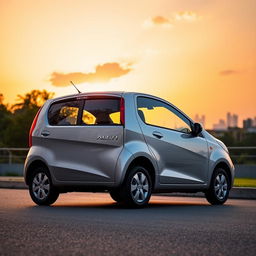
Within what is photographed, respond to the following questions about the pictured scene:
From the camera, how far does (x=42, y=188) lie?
1156 centimetres

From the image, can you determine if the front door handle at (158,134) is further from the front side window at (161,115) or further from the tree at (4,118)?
the tree at (4,118)

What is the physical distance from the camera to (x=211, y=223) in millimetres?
8328

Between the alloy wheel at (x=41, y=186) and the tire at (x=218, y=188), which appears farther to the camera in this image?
the tire at (x=218, y=188)

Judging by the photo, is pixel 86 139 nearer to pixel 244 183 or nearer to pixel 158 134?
pixel 158 134

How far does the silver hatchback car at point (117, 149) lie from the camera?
10.7 m

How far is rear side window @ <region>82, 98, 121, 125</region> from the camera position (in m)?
10.9

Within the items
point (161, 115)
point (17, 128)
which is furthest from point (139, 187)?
point (17, 128)

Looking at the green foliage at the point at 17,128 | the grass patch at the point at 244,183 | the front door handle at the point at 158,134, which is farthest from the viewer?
the green foliage at the point at 17,128

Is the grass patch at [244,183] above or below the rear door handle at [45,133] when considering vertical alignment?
below

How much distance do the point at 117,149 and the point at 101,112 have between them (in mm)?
761

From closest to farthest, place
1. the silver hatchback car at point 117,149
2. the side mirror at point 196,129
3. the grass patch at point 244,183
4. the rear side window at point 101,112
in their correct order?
the silver hatchback car at point 117,149
the rear side window at point 101,112
the side mirror at point 196,129
the grass patch at point 244,183

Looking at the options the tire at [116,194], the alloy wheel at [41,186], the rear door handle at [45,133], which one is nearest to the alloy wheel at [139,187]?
the tire at [116,194]

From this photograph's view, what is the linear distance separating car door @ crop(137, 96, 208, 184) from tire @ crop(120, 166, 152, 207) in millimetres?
422

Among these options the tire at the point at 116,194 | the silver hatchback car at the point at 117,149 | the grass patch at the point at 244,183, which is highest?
the silver hatchback car at the point at 117,149
